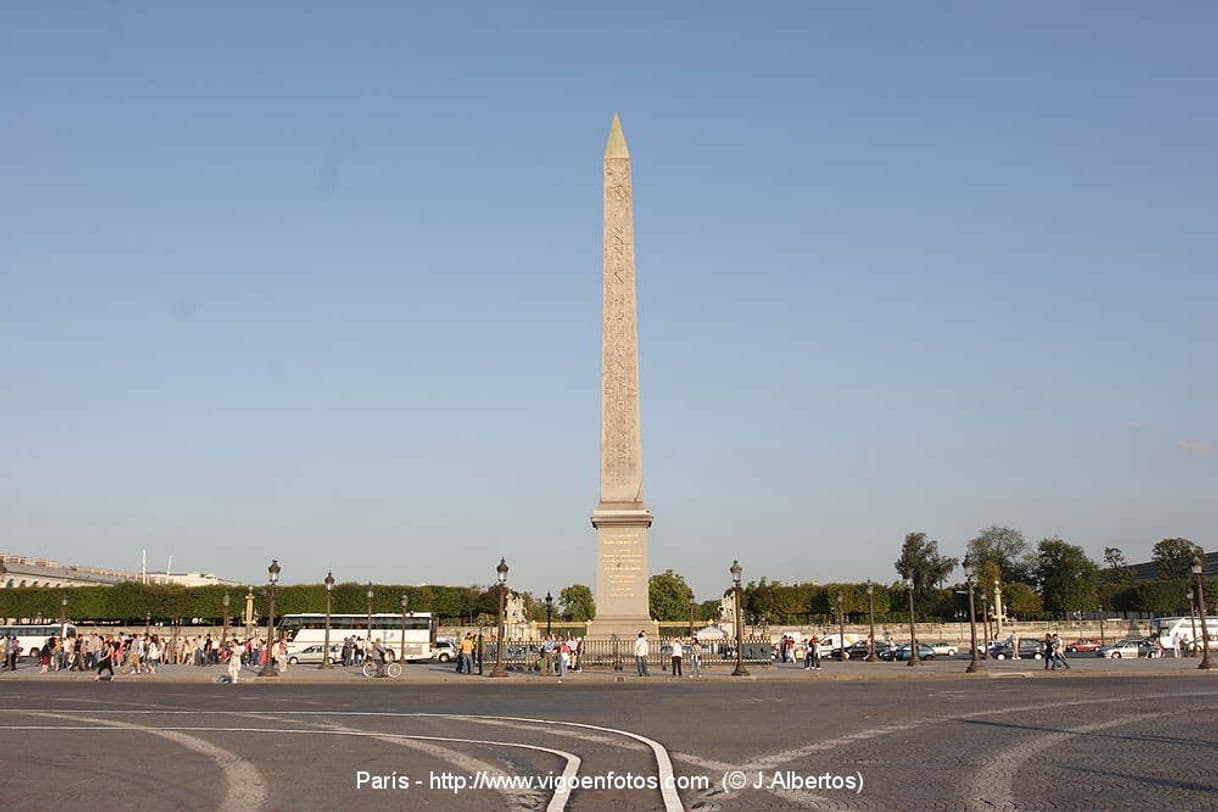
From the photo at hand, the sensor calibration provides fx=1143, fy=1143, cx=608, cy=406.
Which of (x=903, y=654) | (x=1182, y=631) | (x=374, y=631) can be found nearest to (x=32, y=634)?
(x=374, y=631)

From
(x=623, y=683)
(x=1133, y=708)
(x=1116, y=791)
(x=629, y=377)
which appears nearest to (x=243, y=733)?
(x=1116, y=791)

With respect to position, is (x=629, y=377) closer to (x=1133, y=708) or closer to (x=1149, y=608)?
(x=1133, y=708)

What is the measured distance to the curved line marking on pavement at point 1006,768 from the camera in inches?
346

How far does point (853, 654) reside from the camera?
59656mm

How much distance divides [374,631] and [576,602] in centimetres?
10917

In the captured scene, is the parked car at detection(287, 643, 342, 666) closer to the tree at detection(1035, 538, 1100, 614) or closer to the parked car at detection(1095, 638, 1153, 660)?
the parked car at detection(1095, 638, 1153, 660)

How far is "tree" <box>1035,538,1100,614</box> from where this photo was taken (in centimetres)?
10812

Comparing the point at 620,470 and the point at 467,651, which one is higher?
the point at 620,470

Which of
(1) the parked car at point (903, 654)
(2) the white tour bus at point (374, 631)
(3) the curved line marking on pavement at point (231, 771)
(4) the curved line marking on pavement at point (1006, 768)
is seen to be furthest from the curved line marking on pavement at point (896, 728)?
(2) the white tour bus at point (374, 631)

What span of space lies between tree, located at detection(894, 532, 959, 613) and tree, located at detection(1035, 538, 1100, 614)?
389 inches

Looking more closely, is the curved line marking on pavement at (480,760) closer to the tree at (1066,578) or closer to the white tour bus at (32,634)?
the white tour bus at (32,634)

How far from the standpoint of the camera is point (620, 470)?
1375 inches

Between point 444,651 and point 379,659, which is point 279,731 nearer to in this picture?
point 379,659

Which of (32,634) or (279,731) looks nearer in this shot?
(279,731)
